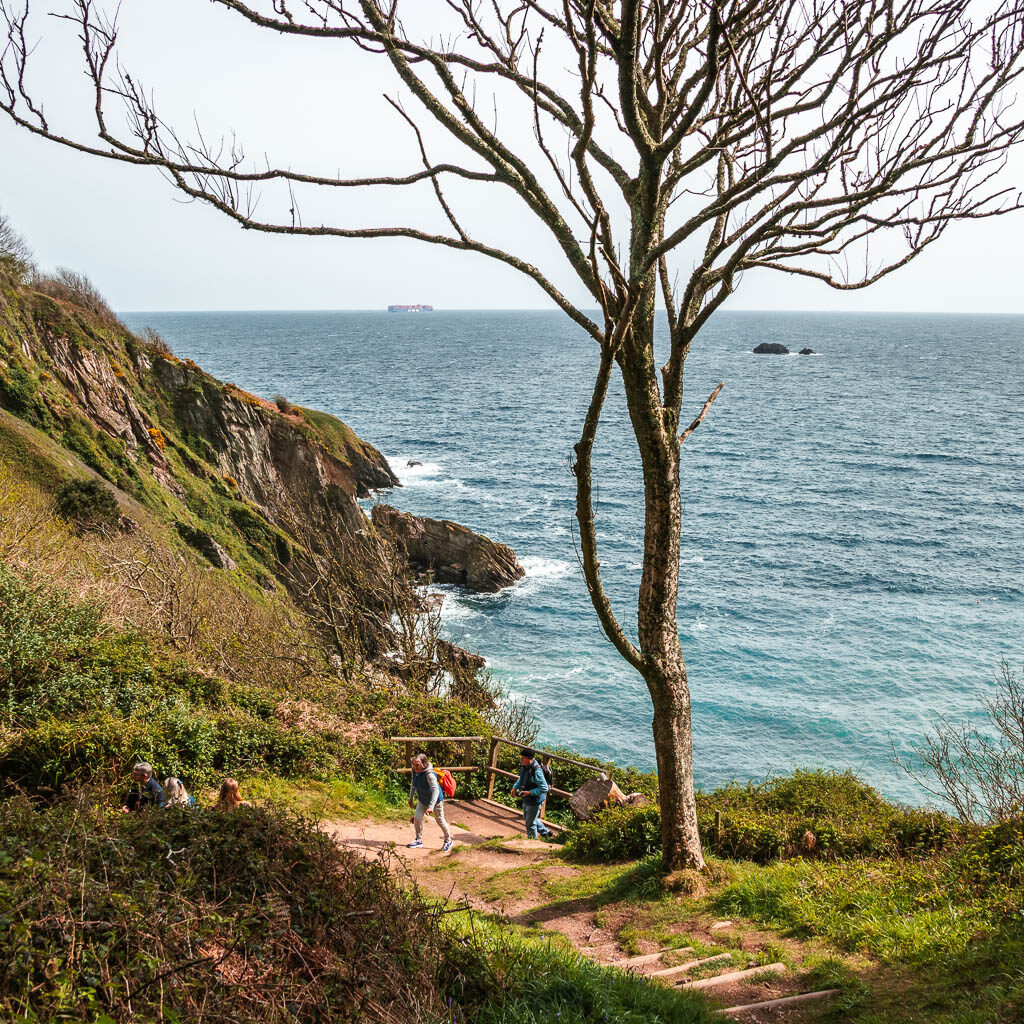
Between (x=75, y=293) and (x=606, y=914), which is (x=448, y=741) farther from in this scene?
(x=75, y=293)

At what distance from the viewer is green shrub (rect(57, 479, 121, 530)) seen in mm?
23812

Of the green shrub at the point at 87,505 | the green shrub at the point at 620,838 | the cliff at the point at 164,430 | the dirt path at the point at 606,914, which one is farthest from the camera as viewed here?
the cliff at the point at 164,430

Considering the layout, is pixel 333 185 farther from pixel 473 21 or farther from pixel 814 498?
pixel 814 498

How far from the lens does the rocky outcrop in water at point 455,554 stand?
142 feet

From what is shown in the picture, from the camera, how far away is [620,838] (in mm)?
11039

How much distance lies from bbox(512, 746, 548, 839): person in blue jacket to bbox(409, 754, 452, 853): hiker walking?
65.2 inches

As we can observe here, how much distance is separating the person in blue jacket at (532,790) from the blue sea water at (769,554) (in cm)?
1519

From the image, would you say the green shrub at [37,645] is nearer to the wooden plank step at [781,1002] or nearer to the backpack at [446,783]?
the backpack at [446,783]

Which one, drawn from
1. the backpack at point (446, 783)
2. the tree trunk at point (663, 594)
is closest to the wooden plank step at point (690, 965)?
the tree trunk at point (663, 594)

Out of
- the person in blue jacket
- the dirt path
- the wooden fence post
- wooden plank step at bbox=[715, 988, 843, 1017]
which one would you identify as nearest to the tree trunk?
the dirt path

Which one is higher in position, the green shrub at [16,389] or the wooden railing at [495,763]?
the green shrub at [16,389]

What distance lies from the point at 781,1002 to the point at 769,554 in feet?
142

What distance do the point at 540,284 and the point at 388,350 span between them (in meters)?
174

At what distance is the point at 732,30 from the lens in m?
6.49
